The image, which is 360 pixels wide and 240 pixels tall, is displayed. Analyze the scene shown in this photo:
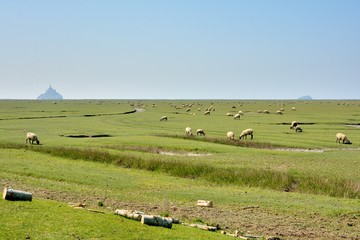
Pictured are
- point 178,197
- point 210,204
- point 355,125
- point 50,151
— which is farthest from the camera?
point 355,125

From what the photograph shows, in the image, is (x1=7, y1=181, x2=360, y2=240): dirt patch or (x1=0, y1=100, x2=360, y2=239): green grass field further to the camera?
(x1=7, y1=181, x2=360, y2=240): dirt patch

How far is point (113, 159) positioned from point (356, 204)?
74.7 feet

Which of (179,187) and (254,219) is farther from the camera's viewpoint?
(179,187)

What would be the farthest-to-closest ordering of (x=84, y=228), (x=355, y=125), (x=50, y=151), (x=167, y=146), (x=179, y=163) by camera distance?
(x=355, y=125) → (x=167, y=146) → (x=50, y=151) → (x=179, y=163) → (x=84, y=228)

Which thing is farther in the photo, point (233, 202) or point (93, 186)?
point (93, 186)

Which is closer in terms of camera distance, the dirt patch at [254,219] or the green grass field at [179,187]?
the green grass field at [179,187]

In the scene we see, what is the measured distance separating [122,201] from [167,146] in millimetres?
23797

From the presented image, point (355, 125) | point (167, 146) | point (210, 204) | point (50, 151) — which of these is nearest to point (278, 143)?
point (167, 146)

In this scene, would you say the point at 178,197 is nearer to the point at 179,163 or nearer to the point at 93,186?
the point at 93,186

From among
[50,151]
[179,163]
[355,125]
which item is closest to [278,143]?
[179,163]

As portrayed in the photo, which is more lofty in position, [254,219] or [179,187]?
[254,219]

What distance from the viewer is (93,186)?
103 feet

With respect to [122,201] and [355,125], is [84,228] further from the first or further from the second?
[355,125]

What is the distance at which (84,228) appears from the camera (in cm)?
1698
